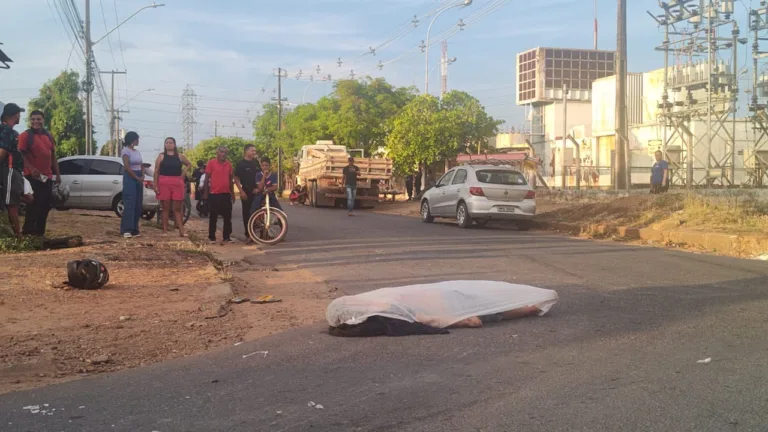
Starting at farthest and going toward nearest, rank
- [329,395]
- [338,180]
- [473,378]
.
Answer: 1. [338,180]
2. [473,378]
3. [329,395]

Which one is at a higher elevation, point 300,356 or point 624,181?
point 624,181

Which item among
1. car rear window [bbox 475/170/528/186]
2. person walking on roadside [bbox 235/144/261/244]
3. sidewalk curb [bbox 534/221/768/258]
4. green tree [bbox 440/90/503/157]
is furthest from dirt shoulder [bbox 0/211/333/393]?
green tree [bbox 440/90/503/157]

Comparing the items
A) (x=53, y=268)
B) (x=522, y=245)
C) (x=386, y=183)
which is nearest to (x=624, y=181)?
(x=522, y=245)

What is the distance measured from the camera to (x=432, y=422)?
3.55 m

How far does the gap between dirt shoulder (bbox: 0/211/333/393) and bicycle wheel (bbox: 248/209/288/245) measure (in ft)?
8.04

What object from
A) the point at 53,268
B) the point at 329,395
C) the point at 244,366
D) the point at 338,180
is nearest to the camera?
the point at 329,395

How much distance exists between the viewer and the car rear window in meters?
17.2

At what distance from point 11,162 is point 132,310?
4245 mm

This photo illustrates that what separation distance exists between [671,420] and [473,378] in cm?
117

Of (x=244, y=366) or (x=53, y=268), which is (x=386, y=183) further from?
(x=244, y=366)

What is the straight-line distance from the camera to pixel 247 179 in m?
12.9

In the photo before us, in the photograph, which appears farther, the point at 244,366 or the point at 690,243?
the point at 690,243

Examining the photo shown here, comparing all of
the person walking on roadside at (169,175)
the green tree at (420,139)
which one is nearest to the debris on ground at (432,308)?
the person walking on roadside at (169,175)

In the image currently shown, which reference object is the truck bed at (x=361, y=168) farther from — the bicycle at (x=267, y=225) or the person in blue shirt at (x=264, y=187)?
the bicycle at (x=267, y=225)
